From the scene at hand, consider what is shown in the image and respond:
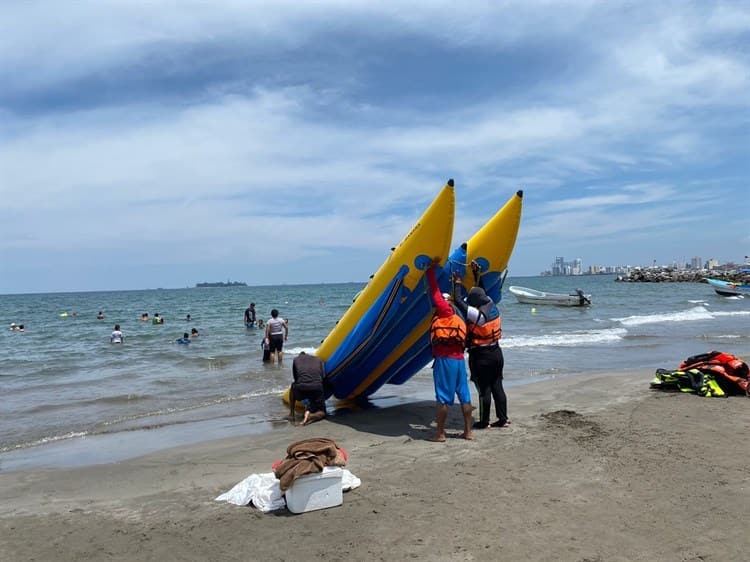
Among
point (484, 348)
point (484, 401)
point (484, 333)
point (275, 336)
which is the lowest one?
point (484, 401)

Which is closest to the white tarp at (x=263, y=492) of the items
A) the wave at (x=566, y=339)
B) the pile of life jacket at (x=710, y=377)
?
the pile of life jacket at (x=710, y=377)

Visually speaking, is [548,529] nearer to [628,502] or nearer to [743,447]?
[628,502]

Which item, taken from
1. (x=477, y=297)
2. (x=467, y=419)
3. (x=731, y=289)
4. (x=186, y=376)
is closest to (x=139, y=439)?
(x=467, y=419)

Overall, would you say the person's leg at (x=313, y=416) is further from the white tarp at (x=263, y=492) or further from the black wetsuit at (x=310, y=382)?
the white tarp at (x=263, y=492)

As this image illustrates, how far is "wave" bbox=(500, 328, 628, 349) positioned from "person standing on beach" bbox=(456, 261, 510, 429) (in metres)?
10.3

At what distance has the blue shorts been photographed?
5.85 metres

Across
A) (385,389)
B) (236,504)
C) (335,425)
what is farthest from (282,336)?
(236,504)

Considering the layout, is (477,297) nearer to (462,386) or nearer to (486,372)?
(486,372)

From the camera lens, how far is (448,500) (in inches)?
166

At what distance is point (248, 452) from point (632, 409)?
4.64 metres

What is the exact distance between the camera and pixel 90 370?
14.4 metres

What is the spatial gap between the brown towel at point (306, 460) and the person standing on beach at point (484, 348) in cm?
241

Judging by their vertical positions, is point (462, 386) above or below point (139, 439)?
above

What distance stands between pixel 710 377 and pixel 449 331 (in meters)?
4.38
